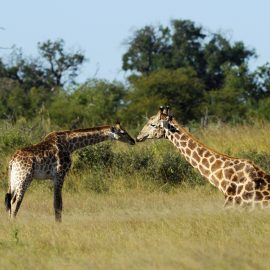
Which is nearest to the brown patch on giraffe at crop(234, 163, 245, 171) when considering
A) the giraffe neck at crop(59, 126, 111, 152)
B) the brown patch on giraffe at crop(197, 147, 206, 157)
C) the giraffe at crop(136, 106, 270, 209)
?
the giraffe at crop(136, 106, 270, 209)

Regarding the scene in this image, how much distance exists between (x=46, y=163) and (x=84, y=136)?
1.19 meters

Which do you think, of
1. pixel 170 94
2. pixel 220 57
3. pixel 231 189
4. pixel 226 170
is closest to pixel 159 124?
pixel 226 170

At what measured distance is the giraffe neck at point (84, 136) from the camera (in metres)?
15.7

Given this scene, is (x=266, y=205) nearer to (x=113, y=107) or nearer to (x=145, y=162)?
(x=145, y=162)

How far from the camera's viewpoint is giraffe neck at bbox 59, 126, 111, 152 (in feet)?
51.6

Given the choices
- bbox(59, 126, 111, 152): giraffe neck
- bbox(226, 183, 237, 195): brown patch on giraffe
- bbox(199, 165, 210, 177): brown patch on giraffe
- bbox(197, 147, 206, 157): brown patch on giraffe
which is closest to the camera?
bbox(226, 183, 237, 195): brown patch on giraffe

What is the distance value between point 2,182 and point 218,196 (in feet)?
14.5

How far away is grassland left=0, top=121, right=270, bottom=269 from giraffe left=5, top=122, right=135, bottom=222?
0.29 m

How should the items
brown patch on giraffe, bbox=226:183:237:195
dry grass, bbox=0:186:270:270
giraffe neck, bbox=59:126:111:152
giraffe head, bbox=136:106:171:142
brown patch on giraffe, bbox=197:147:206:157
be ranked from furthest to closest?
giraffe neck, bbox=59:126:111:152
giraffe head, bbox=136:106:171:142
brown patch on giraffe, bbox=197:147:206:157
brown patch on giraffe, bbox=226:183:237:195
dry grass, bbox=0:186:270:270

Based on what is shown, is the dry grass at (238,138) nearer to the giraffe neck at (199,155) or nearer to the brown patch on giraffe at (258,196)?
the giraffe neck at (199,155)

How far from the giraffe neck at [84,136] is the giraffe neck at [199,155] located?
1.62 m

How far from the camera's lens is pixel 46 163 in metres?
15.0

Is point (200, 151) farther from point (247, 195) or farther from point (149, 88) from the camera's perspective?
point (149, 88)

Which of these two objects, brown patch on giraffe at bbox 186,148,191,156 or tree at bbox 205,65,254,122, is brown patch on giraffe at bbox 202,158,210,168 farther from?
tree at bbox 205,65,254,122
